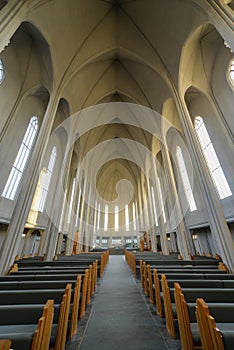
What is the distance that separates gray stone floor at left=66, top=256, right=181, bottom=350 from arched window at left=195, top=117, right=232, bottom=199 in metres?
7.34

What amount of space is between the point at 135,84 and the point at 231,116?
27.4ft

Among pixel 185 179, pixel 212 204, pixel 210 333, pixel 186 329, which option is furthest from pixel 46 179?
pixel 210 333

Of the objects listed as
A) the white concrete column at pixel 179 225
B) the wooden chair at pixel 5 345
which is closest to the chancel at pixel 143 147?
the wooden chair at pixel 5 345

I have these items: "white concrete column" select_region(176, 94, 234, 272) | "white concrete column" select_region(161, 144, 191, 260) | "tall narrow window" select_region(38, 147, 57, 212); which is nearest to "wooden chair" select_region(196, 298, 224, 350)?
"white concrete column" select_region(176, 94, 234, 272)

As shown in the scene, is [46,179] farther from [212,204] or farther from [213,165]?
[213,165]

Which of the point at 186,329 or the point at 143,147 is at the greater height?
the point at 143,147

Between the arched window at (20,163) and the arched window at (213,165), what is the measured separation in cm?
1099

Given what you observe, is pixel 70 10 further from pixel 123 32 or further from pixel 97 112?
pixel 97 112

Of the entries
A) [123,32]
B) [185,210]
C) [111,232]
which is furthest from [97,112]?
[111,232]

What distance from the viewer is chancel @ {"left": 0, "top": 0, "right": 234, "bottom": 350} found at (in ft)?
7.55

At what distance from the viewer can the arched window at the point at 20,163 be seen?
871 centimetres

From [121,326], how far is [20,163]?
376 inches

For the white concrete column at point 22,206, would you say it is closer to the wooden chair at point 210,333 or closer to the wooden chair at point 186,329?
the wooden chair at point 186,329

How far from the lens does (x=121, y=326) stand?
2.82m
